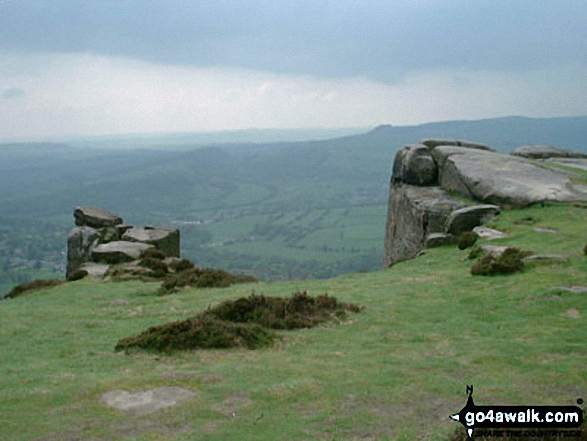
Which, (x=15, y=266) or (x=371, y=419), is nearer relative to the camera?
(x=371, y=419)

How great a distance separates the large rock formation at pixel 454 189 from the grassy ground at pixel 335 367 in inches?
533

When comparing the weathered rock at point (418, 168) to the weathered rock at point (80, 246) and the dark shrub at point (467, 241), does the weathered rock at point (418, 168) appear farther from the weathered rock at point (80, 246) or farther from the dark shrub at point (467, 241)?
the weathered rock at point (80, 246)

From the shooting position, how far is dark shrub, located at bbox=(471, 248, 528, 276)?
23203 millimetres

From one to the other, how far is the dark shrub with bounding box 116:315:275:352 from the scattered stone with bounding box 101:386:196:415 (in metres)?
3.41

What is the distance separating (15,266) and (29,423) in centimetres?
16834

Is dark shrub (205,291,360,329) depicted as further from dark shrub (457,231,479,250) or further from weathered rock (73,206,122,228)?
weathered rock (73,206,122,228)

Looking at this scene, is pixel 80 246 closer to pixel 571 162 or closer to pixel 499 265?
pixel 499 265

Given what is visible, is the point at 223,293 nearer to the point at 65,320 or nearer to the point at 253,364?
the point at 65,320

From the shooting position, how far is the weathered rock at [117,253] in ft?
124

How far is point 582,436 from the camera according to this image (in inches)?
275

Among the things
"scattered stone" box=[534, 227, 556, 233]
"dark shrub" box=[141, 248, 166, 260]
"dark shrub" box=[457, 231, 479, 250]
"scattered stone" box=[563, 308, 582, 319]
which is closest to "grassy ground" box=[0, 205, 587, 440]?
"scattered stone" box=[563, 308, 582, 319]

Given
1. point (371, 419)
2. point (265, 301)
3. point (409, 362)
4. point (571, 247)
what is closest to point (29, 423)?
point (371, 419)

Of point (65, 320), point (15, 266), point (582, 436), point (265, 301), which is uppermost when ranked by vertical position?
point (582, 436)

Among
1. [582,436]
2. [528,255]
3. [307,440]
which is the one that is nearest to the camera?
[582,436]
